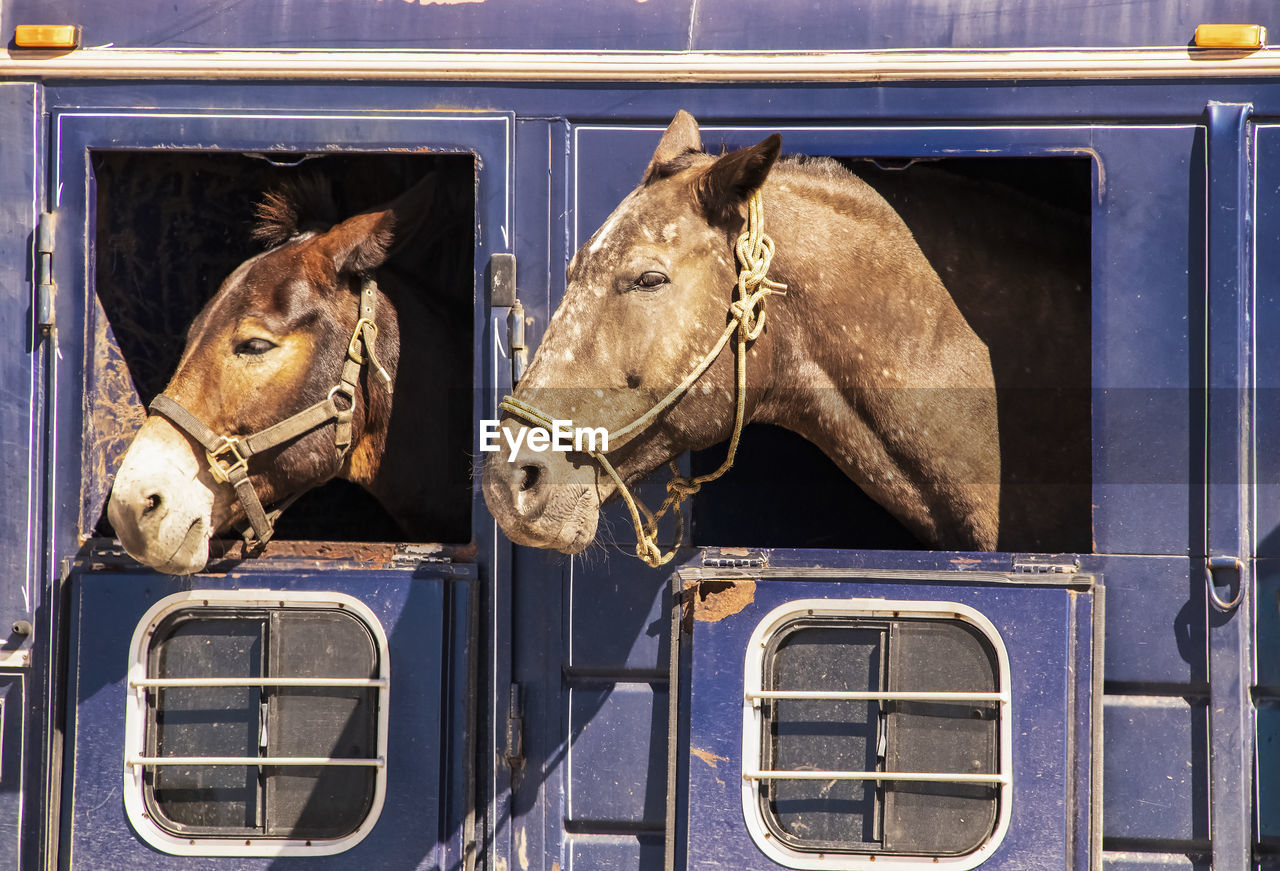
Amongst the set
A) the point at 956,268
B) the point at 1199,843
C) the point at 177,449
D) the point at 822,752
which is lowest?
the point at 1199,843

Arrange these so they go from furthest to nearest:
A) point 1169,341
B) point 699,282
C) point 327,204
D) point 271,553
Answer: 1. point 327,204
2. point 271,553
3. point 1169,341
4. point 699,282

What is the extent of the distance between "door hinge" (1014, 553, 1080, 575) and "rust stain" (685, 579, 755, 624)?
1.99 ft

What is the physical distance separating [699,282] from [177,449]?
1301 millimetres

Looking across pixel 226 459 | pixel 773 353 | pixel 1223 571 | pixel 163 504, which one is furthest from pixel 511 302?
pixel 1223 571

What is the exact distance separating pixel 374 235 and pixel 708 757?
5.28ft

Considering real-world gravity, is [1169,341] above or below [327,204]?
below

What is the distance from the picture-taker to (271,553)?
2.46 meters

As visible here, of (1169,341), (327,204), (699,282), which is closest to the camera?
(699,282)

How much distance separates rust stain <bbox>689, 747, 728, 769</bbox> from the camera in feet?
7.25

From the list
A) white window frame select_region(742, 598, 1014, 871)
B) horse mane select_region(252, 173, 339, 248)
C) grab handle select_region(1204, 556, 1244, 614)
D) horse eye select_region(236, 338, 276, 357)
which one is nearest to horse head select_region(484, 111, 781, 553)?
white window frame select_region(742, 598, 1014, 871)

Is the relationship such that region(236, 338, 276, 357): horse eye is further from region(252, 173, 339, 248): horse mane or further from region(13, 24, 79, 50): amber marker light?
region(13, 24, 79, 50): amber marker light

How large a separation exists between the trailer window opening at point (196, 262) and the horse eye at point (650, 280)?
0.90 m

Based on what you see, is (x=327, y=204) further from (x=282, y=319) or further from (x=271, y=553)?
(x=271, y=553)

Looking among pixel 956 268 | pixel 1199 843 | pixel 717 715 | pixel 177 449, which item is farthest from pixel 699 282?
pixel 1199 843
